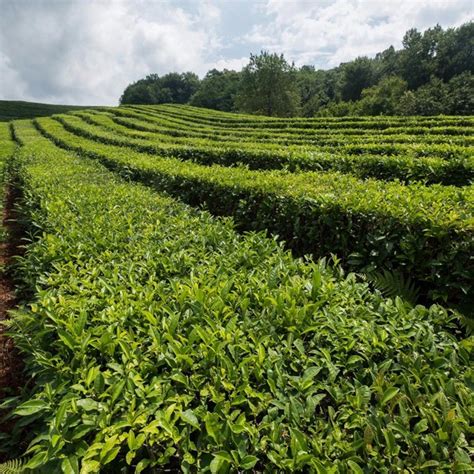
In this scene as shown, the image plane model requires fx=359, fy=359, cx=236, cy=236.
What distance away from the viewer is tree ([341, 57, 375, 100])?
71812 millimetres

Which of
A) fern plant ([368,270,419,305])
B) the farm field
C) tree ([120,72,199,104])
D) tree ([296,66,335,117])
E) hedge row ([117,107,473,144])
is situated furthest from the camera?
tree ([120,72,199,104])

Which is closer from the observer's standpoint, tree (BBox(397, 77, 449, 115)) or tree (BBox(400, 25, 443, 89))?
tree (BBox(397, 77, 449, 115))

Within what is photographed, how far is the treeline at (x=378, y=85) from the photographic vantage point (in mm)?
40156

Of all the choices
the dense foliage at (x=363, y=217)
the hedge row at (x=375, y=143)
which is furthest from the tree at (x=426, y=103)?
the dense foliage at (x=363, y=217)

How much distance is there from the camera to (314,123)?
25.4 meters

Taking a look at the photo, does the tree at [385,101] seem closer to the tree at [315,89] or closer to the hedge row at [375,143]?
the tree at [315,89]

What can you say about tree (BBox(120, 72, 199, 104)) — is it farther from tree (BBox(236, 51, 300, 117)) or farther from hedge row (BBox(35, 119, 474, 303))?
hedge row (BBox(35, 119, 474, 303))

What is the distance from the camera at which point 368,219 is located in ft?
15.0

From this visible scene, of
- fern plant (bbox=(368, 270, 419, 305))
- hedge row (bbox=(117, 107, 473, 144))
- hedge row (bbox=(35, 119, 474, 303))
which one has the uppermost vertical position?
hedge row (bbox=(117, 107, 473, 144))

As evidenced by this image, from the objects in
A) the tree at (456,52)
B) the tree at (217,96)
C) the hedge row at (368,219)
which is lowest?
the hedge row at (368,219)

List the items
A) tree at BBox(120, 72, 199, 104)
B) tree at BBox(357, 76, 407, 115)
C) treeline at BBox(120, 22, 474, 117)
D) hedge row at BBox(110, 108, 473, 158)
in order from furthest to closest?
tree at BBox(120, 72, 199, 104)
tree at BBox(357, 76, 407, 115)
treeline at BBox(120, 22, 474, 117)
hedge row at BBox(110, 108, 473, 158)

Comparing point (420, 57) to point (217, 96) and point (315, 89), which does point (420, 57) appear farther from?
point (217, 96)

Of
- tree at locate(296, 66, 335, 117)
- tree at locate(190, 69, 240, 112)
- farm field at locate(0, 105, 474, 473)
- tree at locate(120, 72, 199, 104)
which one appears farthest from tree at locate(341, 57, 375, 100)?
farm field at locate(0, 105, 474, 473)

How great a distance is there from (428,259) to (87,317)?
3573mm
